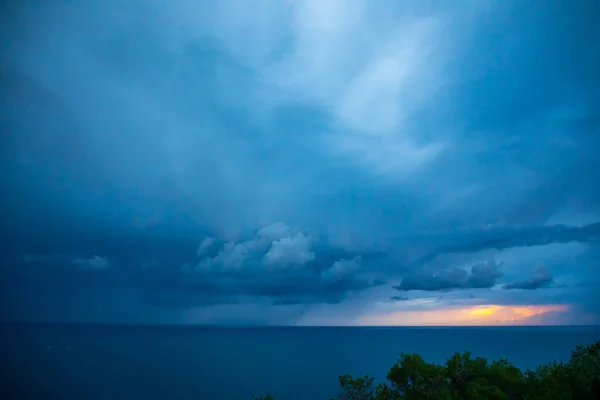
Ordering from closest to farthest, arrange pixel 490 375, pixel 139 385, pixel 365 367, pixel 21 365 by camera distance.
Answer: pixel 490 375
pixel 139 385
pixel 21 365
pixel 365 367

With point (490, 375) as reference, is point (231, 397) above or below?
below

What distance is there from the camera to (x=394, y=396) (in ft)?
90.8

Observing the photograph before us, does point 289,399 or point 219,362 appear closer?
point 289,399

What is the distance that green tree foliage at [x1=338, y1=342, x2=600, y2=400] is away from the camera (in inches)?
841

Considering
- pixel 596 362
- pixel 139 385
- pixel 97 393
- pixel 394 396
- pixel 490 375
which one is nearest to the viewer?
pixel 596 362

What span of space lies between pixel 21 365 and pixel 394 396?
143 m

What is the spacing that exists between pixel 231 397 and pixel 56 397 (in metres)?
39.5

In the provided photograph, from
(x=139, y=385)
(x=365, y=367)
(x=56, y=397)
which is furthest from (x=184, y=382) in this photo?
(x=365, y=367)

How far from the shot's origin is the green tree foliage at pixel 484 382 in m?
21.4

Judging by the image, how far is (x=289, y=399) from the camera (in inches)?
3420

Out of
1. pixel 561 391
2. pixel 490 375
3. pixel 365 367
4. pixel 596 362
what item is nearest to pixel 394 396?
pixel 490 375

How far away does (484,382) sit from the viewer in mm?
24391

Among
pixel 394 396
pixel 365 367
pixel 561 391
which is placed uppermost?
pixel 561 391

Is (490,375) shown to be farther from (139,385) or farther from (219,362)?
(219,362)
